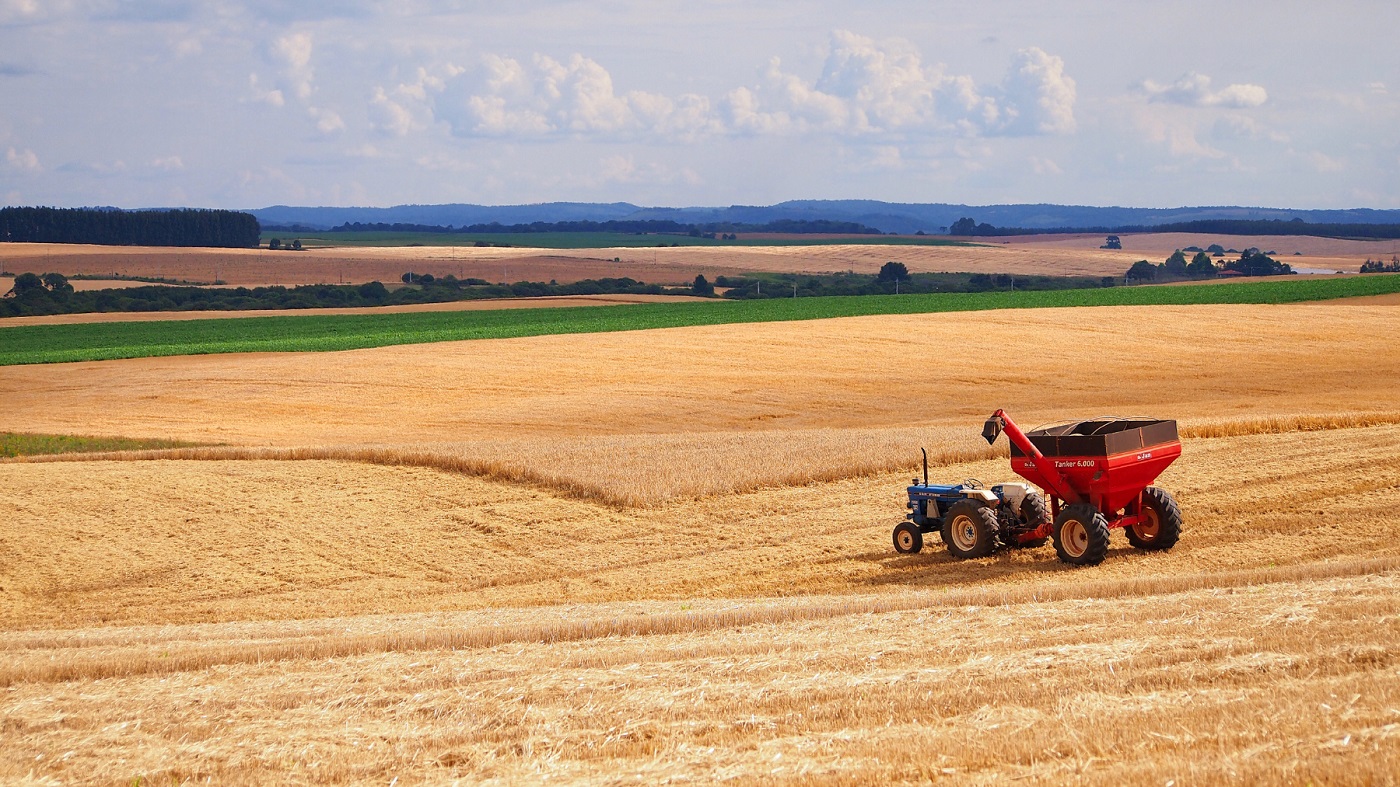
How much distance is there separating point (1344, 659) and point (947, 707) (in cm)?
292

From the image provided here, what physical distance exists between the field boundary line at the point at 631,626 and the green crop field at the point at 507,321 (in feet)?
155

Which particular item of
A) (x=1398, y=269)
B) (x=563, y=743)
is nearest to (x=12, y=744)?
(x=563, y=743)

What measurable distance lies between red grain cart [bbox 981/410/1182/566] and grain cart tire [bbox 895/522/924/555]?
174 centimetres

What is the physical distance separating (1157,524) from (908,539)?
3.38m

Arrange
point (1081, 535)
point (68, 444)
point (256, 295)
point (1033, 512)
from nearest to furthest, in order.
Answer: point (1081, 535) → point (1033, 512) → point (68, 444) → point (256, 295)

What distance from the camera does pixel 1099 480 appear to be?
16500mm

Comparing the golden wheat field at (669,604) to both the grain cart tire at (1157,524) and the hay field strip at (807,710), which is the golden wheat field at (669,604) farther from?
the grain cart tire at (1157,524)

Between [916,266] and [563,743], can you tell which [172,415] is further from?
[916,266]

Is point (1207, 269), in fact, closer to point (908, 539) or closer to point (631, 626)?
point (908, 539)

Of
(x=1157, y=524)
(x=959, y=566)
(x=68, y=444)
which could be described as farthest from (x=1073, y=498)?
A: (x=68, y=444)

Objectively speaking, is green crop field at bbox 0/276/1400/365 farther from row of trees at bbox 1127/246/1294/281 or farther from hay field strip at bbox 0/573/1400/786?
hay field strip at bbox 0/573/1400/786

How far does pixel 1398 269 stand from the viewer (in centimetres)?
11050

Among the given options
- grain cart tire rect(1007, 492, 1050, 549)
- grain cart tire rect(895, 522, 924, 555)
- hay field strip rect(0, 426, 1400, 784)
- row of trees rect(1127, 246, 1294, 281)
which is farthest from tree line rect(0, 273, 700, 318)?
grain cart tire rect(1007, 492, 1050, 549)

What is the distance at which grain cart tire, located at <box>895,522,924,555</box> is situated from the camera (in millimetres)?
18172
